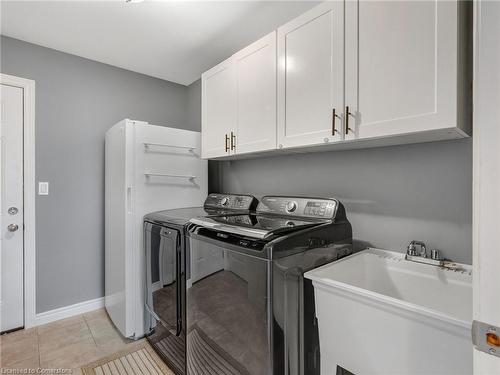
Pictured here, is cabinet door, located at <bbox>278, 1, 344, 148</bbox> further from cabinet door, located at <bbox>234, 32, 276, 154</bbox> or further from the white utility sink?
the white utility sink

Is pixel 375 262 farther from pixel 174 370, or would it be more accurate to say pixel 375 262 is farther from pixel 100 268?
pixel 100 268

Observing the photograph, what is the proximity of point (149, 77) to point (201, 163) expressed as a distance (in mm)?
1233

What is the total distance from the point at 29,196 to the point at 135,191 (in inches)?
38.6

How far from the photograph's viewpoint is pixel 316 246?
135cm

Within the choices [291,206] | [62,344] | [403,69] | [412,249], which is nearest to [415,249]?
[412,249]

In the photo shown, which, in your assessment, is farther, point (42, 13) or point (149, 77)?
point (149, 77)

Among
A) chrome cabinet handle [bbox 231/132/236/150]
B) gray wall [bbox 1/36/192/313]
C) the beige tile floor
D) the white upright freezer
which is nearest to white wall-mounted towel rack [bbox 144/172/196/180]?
the white upright freezer

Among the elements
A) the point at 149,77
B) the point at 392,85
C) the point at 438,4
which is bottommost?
the point at 392,85

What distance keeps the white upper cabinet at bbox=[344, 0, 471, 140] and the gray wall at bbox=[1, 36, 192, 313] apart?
234cm

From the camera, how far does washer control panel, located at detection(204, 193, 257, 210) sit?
2.13 meters

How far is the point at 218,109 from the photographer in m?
2.11

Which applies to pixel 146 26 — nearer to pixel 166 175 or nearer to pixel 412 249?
pixel 166 175

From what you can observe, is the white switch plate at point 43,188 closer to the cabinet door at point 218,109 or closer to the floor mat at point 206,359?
the cabinet door at point 218,109

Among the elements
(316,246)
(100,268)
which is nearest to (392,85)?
(316,246)
